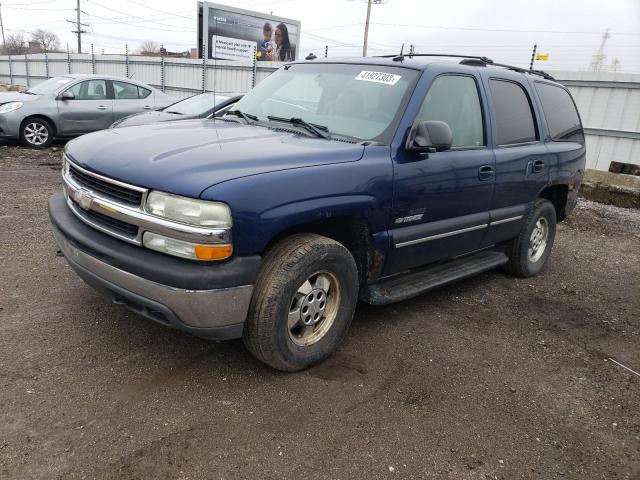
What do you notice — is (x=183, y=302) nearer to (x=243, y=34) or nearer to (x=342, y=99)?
(x=342, y=99)

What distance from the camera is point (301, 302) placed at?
302 cm

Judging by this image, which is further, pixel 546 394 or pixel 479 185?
pixel 479 185

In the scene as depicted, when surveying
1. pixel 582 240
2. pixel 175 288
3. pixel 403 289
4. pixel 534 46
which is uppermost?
pixel 534 46

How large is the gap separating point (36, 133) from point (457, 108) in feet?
31.0

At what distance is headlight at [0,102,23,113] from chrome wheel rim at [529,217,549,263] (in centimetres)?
975

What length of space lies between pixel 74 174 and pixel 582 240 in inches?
248

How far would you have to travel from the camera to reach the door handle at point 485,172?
156 inches

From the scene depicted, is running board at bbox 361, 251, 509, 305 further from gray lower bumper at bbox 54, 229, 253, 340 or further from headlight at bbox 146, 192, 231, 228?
headlight at bbox 146, 192, 231, 228

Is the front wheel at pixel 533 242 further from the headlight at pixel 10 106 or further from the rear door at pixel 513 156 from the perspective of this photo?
the headlight at pixel 10 106

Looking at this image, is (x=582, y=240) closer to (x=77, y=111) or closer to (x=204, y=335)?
(x=204, y=335)

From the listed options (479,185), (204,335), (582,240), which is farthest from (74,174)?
(582,240)

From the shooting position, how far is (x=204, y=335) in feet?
8.79

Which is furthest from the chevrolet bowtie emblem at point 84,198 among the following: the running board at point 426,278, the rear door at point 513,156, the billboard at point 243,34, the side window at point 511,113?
the billboard at point 243,34

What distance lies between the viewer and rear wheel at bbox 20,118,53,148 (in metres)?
10.3
